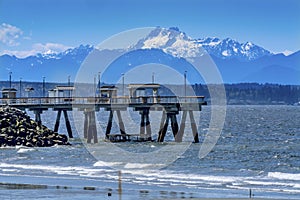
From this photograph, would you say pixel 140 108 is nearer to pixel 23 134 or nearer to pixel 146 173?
pixel 23 134

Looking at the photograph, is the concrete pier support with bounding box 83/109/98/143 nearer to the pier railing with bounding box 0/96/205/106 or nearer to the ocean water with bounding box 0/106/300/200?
the ocean water with bounding box 0/106/300/200

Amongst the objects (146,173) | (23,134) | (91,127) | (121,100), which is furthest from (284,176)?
(121,100)

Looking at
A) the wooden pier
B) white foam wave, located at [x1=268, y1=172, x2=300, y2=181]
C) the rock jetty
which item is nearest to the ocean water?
white foam wave, located at [x1=268, y1=172, x2=300, y2=181]

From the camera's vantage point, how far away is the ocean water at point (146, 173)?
39.6 meters

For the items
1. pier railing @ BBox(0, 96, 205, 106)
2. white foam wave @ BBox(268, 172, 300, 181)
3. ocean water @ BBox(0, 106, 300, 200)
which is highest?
pier railing @ BBox(0, 96, 205, 106)

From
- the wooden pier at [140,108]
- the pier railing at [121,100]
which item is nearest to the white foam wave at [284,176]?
the wooden pier at [140,108]

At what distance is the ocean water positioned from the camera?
130ft

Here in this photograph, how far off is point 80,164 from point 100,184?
46.6ft

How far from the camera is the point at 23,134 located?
246 feet

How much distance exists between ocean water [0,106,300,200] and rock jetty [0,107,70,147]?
2359 mm

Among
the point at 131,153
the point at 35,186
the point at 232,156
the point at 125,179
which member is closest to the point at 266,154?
the point at 232,156

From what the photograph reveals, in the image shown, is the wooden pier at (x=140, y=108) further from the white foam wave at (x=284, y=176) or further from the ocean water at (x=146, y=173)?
the white foam wave at (x=284, y=176)

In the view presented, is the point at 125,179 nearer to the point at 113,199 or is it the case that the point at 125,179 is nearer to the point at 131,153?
the point at 113,199

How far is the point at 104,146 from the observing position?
243 feet
